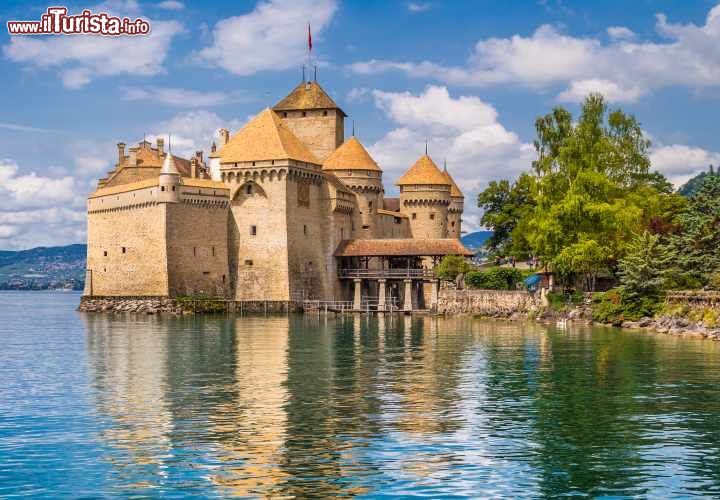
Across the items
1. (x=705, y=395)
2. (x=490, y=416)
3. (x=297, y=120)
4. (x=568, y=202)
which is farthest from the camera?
(x=297, y=120)

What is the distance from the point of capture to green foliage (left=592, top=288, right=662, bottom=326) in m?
48.8

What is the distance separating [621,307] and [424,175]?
3109cm

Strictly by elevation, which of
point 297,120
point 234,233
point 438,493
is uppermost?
point 297,120

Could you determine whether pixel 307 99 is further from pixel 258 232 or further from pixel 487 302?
pixel 487 302

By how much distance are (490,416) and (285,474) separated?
6.70 metres

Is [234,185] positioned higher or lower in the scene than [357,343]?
higher

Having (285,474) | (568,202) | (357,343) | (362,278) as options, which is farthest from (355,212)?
(285,474)

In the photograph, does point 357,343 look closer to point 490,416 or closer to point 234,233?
point 490,416

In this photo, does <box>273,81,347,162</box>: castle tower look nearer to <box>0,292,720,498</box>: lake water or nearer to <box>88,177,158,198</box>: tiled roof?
<box>88,177,158,198</box>: tiled roof

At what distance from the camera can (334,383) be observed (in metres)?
26.9

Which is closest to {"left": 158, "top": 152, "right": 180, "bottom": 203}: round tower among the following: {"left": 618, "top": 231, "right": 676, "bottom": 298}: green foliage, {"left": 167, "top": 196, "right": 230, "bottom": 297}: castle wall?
{"left": 167, "top": 196, "right": 230, "bottom": 297}: castle wall

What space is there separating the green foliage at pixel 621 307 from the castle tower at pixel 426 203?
27060 millimetres

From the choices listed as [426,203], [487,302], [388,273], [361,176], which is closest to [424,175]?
[426,203]

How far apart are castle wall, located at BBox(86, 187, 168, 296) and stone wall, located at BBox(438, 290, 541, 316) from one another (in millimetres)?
18084
